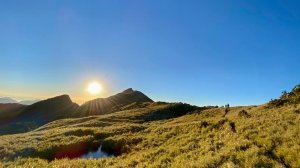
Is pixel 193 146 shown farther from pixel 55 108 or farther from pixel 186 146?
pixel 55 108

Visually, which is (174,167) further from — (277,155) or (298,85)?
(298,85)

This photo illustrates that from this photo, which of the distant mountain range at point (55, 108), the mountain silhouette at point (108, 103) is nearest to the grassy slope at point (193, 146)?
the mountain silhouette at point (108, 103)

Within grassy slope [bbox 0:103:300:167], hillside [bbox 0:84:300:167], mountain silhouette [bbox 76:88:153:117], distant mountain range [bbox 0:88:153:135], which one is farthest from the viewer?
distant mountain range [bbox 0:88:153:135]

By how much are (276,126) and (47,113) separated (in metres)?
140

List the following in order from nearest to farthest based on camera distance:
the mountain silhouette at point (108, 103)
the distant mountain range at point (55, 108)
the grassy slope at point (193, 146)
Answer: the grassy slope at point (193, 146) → the mountain silhouette at point (108, 103) → the distant mountain range at point (55, 108)

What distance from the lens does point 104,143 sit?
40562 mm

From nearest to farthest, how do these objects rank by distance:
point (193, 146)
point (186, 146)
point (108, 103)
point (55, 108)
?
point (193, 146), point (186, 146), point (108, 103), point (55, 108)

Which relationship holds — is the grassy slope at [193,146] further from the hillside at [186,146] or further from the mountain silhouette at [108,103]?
the mountain silhouette at [108,103]

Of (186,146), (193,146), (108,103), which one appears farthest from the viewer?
(108,103)

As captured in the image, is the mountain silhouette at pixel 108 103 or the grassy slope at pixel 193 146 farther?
the mountain silhouette at pixel 108 103

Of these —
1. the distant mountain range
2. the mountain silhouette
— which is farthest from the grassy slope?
the distant mountain range

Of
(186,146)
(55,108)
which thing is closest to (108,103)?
(55,108)

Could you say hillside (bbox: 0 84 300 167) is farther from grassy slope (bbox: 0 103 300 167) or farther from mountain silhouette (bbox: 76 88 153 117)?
mountain silhouette (bbox: 76 88 153 117)

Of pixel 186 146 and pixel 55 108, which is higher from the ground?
pixel 55 108
